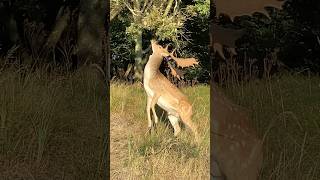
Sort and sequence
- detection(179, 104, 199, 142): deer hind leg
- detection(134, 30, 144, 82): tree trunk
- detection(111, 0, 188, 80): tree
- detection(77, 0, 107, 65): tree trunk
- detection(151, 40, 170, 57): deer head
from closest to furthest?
detection(179, 104, 199, 142): deer hind leg, detection(151, 40, 170, 57): deer head, detection(111, 0, 188, 80): tree, detection(134, 30, 144, 82): tree trunk, detection(77, 0, 107, 65): tree trunk

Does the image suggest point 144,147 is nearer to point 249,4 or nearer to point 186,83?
point 186,83

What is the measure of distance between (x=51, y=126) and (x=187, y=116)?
0.82 metres

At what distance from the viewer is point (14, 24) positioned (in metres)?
4.93

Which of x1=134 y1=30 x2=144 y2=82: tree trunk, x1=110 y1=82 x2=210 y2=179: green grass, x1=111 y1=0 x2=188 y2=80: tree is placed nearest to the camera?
x1=110 y1=82 x2=210 y2=179: green grass

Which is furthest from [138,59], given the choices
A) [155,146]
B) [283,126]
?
[283,126]

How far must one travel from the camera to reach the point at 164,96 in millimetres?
2893

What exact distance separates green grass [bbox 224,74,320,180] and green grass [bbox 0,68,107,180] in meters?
0.87

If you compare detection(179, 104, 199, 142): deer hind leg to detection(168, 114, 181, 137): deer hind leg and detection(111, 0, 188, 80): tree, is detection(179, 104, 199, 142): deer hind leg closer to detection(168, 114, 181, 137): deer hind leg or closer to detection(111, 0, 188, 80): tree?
detection(168, 114, 181, 137): deer hind leg

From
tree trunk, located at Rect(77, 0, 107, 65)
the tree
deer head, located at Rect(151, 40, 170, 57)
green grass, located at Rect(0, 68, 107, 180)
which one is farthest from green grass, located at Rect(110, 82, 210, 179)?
tree trunk, located at Rect(77, 0, 107, 65)

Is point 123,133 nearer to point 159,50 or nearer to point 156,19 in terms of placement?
point 159,50

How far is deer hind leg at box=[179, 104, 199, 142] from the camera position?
2.85 m

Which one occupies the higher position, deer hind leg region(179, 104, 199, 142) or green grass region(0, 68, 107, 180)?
deer hind leg region(179, 104, 199, 142)

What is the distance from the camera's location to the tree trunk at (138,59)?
3.41 meters

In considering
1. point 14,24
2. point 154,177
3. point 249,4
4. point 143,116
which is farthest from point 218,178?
point 14,24
